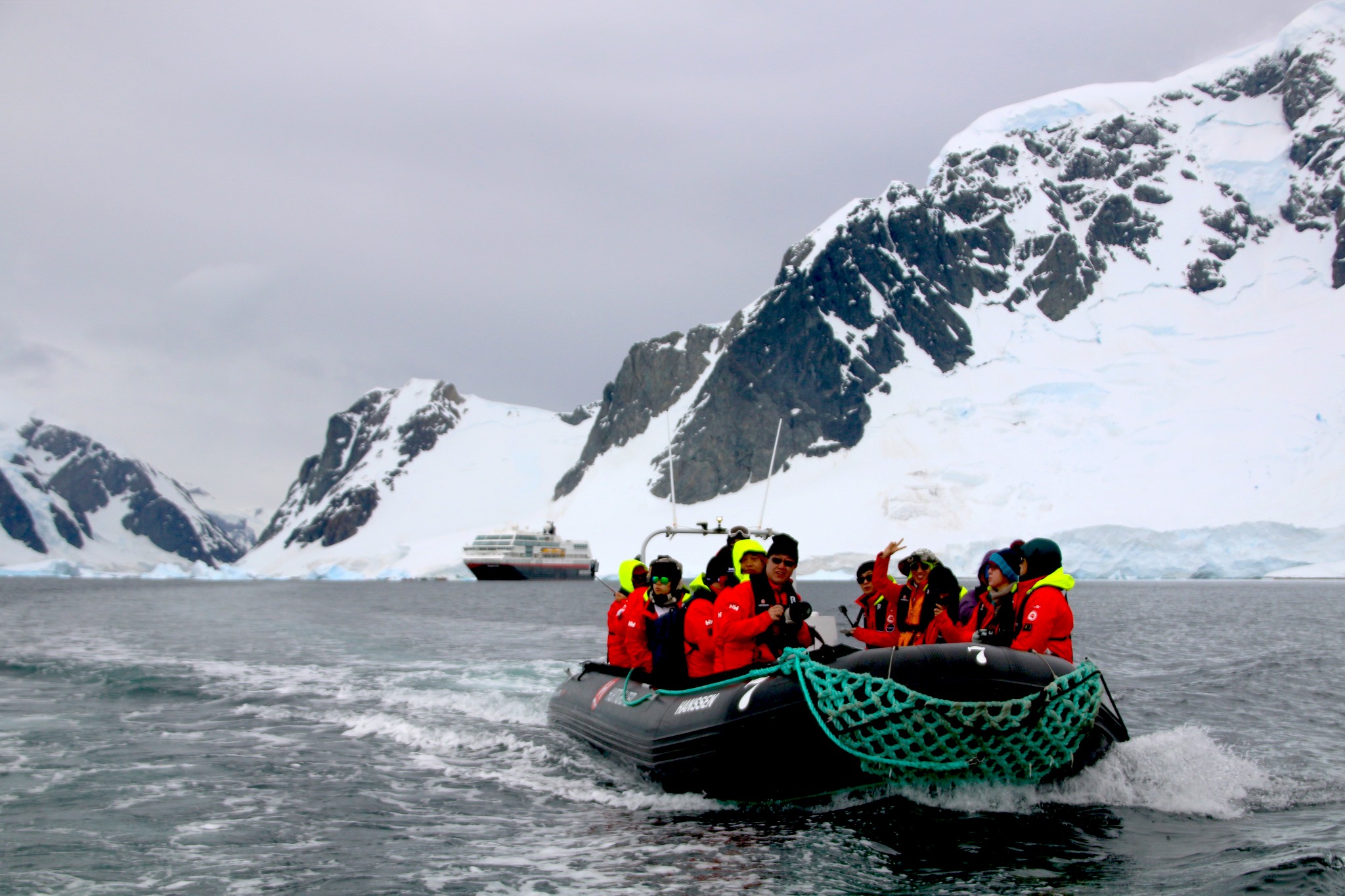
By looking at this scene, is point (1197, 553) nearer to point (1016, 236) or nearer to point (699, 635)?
point (1016, 236)

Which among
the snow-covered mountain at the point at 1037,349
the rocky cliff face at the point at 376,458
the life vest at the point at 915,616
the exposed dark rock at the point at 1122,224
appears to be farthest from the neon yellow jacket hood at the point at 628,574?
the rocky cliff face at the point at 376,458

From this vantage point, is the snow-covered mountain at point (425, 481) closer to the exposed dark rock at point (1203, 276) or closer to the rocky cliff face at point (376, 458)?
the rocky cliff face at point (376, 458)

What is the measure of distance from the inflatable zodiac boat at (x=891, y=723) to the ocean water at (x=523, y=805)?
0.73 ft

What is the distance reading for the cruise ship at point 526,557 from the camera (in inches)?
3775

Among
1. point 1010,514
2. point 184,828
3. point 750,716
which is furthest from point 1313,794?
point 1010,514

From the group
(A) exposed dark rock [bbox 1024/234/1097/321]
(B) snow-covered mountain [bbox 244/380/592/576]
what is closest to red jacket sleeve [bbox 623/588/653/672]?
(A) exposed dark rock [bbox 1024/234/1097/321]

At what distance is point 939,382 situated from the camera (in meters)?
108

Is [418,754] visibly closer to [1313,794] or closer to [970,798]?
[970,798]

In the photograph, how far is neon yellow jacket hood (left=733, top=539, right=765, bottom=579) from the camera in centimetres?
842

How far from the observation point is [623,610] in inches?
443

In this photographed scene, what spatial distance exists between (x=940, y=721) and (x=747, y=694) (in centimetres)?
159

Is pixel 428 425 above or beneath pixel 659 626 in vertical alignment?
above

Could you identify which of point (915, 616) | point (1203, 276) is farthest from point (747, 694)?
point (1203, 276)

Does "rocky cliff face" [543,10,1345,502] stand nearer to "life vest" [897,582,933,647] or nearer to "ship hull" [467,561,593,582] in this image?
"ship hull" [467,561,593,582]
